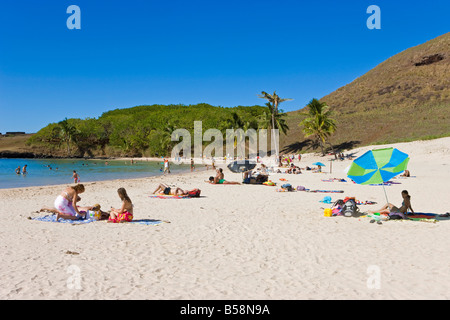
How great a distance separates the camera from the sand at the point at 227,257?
4523mm

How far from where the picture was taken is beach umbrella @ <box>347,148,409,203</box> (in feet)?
28.5

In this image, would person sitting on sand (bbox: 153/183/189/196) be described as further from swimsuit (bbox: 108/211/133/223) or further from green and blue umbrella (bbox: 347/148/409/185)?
green and blue umbrella (bbox: 347/148/409/185)

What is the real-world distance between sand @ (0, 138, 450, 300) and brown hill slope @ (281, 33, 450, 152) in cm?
3400

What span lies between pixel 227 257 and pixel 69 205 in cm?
504

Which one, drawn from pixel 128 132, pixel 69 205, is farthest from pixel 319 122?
pixel 128 132

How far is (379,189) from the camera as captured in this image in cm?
1571

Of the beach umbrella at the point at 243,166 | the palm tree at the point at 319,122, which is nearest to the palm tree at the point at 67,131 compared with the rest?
the palm tree at the point at 319,122

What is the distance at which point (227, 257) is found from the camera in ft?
19.6

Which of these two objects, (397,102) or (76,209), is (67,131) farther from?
(76,209)

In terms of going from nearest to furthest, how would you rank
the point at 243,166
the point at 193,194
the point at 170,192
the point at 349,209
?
the point at 349,209 < the point at 193,194 < the point at 170,192 < the point at 243,166

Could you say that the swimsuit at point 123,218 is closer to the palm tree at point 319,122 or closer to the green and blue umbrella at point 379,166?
the green and blue umbrella at point 379,166

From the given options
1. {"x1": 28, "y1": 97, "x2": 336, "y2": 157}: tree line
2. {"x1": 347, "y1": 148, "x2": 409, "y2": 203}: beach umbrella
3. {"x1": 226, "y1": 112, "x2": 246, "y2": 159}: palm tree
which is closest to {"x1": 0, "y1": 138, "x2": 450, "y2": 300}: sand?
{"x1": 347, "y1": 148, "x2": 409, "y2": 203}: beach umbrella
